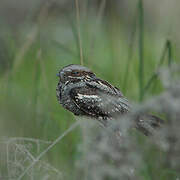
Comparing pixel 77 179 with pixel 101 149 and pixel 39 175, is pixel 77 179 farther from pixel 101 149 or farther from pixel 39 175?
pixel 101 149

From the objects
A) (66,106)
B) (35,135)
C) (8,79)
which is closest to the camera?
(66,106)

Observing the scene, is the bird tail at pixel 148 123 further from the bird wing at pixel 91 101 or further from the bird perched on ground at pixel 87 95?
the bird wing at pixel 91 101

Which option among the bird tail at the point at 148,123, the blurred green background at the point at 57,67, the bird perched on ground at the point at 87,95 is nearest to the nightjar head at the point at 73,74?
the bird perched on ground at the point at 87,95

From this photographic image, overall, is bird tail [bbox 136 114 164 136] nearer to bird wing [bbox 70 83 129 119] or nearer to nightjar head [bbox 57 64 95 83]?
bird wing [bbox 70 83 129 119]

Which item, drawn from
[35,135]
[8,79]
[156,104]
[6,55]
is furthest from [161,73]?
[6,55]

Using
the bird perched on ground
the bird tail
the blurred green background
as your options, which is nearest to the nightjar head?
the bird perched on ground

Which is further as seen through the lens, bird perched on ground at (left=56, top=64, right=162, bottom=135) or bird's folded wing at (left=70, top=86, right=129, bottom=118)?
bird's folded wing at (left=70, top=86, right=129, bottom=118)
